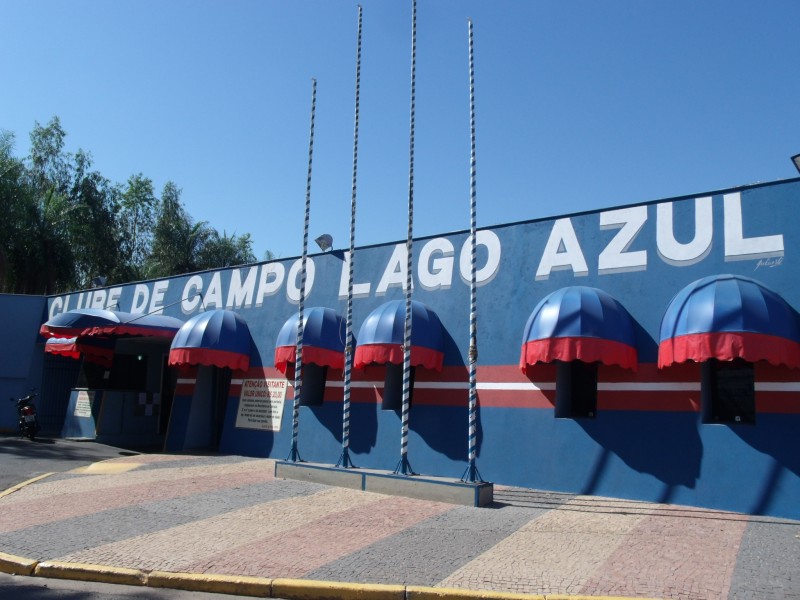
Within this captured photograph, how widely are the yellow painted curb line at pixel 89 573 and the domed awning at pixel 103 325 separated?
36.5 ft

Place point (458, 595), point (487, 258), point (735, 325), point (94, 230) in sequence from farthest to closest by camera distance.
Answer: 1. point (94, 230)
2. point (487, 258)
3. point (735, 325)
4. point (458, 595)

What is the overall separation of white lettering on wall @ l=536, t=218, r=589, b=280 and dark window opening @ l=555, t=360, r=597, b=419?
1878mm

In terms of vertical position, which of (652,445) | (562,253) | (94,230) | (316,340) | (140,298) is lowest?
(652,445)

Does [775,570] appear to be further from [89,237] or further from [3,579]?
[89,237]

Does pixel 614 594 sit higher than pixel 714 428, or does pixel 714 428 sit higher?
pixel 714 428

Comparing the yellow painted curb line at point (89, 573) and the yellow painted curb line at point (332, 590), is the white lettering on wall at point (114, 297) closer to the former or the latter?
the yellow painted curb line at point (89, 573)

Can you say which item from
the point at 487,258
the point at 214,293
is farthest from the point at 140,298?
the point at 487,258

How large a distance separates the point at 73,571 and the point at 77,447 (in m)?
12.8

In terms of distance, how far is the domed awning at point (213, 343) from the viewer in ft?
55.7

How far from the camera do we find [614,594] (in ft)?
21.1

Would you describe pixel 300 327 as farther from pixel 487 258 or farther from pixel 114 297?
pixel 114 297

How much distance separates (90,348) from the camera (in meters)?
20.1

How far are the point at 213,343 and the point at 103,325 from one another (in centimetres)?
335

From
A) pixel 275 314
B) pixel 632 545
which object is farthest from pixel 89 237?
pixel 632 545
